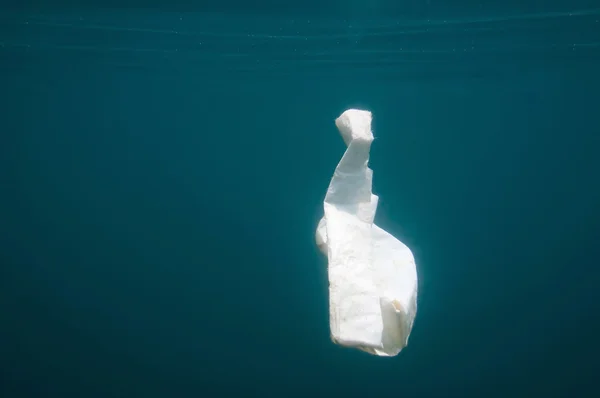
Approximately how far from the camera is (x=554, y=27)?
618 centimetres

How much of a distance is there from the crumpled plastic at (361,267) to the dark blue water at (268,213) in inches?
158

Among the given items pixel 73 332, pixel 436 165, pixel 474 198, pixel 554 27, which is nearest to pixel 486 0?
pixel 554 27

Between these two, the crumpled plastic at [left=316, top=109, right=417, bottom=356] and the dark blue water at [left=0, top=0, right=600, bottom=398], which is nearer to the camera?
the crumpled plastic at [left=316, top=109, right=417, bottom=356]

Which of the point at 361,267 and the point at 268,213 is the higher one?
the point at 268,213

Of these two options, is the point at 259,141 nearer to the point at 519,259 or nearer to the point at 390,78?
the point at 390,78

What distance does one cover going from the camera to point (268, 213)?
6.69m

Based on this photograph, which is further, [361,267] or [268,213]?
[268,213]

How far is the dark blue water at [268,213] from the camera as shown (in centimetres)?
659

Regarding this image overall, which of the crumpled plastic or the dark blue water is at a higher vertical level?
the dark blue water

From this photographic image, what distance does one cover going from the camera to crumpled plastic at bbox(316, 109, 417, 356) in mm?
1801

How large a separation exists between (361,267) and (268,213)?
472cm

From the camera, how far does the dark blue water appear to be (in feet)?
21.6

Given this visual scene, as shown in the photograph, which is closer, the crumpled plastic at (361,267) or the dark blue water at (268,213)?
the crumpled plastic at (361,267)

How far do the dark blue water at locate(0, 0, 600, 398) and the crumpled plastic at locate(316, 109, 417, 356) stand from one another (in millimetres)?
4013
